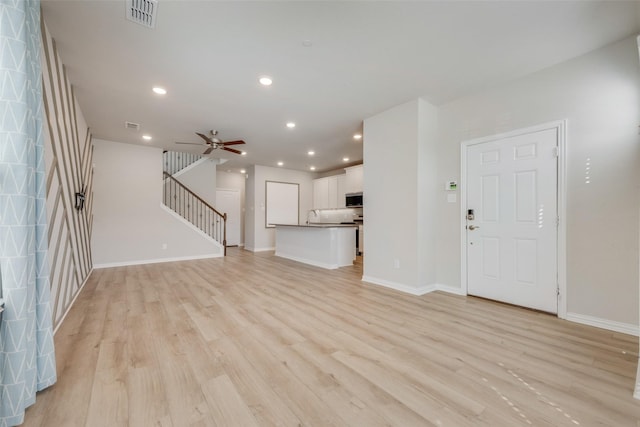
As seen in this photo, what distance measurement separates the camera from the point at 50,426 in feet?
4.38

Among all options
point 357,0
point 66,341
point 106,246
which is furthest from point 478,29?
point 106,246

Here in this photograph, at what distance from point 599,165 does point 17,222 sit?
467 cm

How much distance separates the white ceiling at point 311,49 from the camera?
208cm

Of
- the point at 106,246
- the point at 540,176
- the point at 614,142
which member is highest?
the point at 614,142

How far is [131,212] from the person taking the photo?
5855 mm

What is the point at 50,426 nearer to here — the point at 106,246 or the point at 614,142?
the point at 614,142

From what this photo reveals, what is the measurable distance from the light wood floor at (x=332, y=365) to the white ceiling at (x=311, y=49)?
274cm

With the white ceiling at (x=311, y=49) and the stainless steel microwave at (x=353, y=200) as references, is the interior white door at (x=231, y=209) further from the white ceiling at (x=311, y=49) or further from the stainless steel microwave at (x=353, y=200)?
the white ceiling at (x=311, y=49)

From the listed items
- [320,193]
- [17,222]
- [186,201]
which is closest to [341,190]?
[320,193]

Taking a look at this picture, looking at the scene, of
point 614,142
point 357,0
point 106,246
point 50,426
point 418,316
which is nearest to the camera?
point 50,426

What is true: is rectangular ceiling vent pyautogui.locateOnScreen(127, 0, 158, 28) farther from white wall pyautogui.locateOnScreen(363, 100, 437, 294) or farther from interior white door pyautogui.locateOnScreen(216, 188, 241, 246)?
interior white door pyautogui.locateOnScreen(216, 188, 241, 246)

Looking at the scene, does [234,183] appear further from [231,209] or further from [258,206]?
[258,206]

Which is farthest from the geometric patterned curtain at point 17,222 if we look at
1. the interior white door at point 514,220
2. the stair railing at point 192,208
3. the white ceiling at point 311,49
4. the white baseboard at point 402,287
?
the stair railing at point 192,208

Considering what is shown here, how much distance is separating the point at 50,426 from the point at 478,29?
13.2 feet
